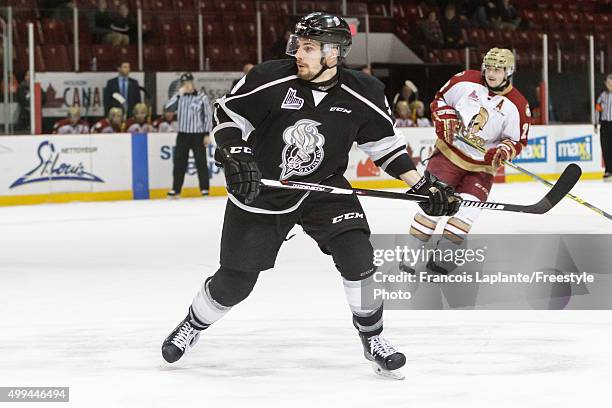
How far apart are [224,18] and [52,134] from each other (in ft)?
12.7

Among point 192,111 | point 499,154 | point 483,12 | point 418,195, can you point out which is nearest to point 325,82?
point 418,195

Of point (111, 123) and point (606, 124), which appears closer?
point (111, 123)

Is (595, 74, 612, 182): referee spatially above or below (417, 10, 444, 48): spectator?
below

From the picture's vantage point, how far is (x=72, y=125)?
10.9m

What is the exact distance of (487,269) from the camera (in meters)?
5.76

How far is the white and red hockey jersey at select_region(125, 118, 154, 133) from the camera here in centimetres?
1118

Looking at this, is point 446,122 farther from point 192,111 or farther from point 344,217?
point 192,111

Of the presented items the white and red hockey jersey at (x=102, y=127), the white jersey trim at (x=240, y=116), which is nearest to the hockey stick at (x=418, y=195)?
the white jersey trim at (x=240, y=116)

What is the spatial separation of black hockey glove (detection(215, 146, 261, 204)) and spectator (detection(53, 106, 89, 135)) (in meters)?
7.75

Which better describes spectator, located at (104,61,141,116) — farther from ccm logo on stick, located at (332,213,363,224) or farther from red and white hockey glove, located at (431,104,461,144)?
ccm logo on stick, located at (332,213,363,224)

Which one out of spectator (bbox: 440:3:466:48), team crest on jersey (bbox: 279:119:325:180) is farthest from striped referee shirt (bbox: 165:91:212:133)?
team crest on jersey (bbox: 279:119:325:180)

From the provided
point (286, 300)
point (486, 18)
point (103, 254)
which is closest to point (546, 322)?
point (286, 300)

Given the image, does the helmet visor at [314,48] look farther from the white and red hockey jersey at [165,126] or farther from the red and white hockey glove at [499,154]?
the white and red hockey jersey at [165,126]

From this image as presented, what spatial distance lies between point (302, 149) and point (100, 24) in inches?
371
